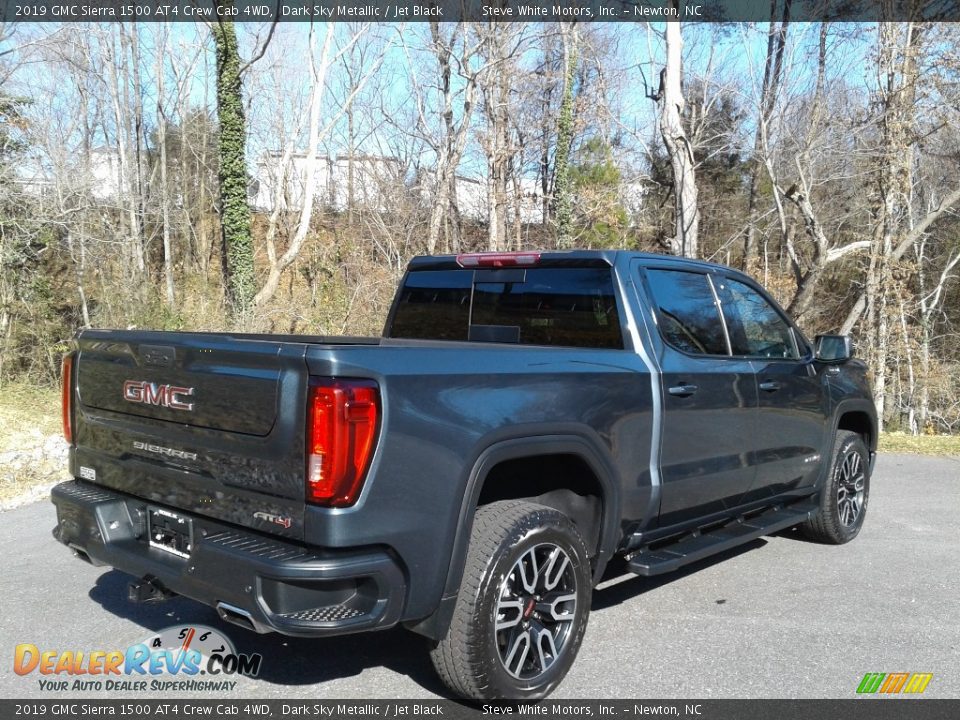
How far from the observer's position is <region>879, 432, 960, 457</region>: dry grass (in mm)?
10484

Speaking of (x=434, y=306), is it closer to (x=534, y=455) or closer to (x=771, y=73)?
(x=534, y=455)

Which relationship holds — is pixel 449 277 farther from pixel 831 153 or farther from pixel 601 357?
pixel 831 153

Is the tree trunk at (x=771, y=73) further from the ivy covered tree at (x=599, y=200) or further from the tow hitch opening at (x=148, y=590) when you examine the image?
the tow hitch opening at (x=148, y=590)

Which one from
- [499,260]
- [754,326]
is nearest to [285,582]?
[499,260]

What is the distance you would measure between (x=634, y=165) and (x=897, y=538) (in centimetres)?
2218

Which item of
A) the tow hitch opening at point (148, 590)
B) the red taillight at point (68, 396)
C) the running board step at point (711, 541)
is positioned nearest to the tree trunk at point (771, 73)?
the running board step at point (711, 541)

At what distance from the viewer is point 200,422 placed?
3150 mm

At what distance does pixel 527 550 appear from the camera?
10.9 ft

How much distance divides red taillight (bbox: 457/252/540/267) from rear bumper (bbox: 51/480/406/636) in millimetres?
2217

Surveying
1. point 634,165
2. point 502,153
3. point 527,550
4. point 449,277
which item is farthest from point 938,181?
point 527,550

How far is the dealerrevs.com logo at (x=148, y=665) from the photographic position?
3602 millimetres

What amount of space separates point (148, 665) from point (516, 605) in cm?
179

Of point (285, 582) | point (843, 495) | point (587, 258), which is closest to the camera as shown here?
point (285, 582)

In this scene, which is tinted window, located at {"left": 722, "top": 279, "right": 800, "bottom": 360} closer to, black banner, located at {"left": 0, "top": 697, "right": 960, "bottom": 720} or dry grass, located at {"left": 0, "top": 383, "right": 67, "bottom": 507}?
black banner, located at {"left": 0, "top": 697, "right": 960, "bottom": 720}
